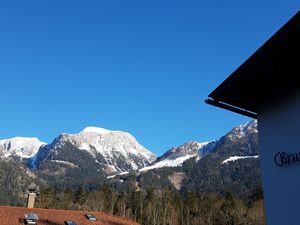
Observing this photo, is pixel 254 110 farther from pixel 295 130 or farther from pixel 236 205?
pixel 236 205

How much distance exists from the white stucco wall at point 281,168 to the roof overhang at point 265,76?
0.29 meters

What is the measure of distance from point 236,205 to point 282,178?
261ft

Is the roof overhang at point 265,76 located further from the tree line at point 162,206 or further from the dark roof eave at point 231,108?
the tree line at point 162,206

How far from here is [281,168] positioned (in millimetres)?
6512

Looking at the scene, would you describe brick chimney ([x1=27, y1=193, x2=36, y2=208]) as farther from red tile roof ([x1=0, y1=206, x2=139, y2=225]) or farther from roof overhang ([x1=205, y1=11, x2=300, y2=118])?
roof overhang ([x1=205, y1=11, x2=300, y2=118])

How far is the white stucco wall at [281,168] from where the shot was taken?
6.24 metres

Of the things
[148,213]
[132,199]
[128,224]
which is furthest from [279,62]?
[132,199]

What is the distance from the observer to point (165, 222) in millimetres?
84688

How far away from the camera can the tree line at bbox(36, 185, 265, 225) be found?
259 ft

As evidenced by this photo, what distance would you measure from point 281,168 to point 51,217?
26855 millimetres

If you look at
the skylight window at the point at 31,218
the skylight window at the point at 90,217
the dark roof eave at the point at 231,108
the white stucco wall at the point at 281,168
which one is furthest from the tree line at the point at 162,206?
the white stucco wall at the point at 281,168

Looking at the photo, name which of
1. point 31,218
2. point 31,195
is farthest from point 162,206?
point 31,218

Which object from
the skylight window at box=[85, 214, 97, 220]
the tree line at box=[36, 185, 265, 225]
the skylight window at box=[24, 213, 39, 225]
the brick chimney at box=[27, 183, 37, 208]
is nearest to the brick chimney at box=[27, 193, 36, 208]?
the brick chimney at box=[27, 183, 37, 208]

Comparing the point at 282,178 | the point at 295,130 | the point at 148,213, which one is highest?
the point at 148,213
